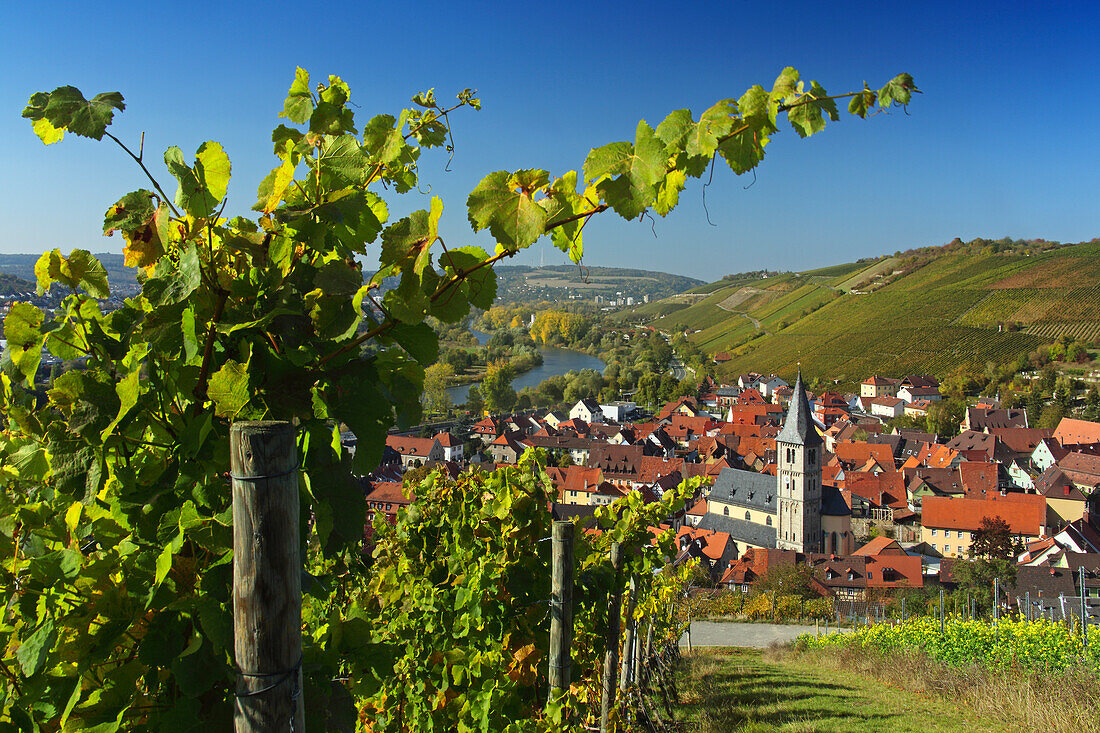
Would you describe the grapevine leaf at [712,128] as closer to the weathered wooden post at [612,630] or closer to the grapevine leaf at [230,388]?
the grapevine leaf at [230,388]

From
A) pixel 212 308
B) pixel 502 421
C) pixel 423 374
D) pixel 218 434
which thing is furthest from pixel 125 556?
pixel 502 421

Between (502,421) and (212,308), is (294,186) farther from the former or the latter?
(502,421)

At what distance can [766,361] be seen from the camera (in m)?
74.9

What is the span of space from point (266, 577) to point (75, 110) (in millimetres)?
791

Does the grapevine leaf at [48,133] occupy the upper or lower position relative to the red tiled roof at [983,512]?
upper

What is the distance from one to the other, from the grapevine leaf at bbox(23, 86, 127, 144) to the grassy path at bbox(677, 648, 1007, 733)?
6.00 metres

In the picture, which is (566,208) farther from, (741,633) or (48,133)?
(741,633)

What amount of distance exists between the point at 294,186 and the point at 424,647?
2.36 m

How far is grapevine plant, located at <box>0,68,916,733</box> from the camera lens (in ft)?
3.09

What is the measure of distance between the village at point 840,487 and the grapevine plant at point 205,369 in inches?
768

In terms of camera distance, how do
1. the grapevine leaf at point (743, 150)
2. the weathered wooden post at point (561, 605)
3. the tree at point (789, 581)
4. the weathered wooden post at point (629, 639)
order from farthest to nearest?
the tree at point (789, 581), the weathered wooden post at point (629, 639), the weathered wooden post at point (561, 605), the grapevine leaf at point (743, 150)

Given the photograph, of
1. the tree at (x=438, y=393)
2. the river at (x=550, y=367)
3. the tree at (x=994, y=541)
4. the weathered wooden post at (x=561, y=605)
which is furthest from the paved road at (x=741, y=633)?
the river at (x=550, y=367)

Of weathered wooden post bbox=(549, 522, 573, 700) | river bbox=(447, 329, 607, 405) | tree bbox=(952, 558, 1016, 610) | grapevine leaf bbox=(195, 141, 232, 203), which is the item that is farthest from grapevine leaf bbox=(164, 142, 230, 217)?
river bbox=(447, 329, 607, 405)

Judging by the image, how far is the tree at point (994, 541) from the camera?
27500mm
